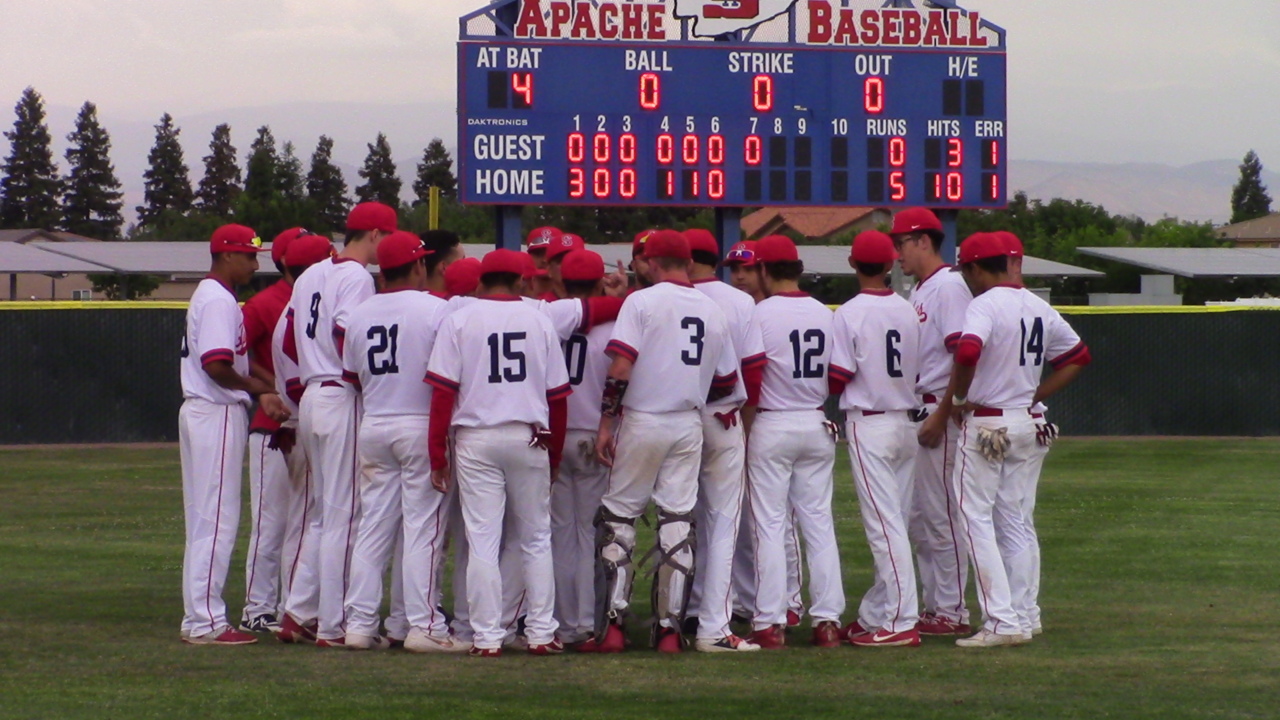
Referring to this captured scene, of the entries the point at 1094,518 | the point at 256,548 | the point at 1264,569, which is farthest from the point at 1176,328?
the point at 256,548

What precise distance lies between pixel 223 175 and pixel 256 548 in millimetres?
91675

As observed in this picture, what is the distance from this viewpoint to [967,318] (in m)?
7.06

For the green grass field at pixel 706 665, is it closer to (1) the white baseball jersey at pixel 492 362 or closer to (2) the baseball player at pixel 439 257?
(1) the white baseball jersey at pixel 492 362

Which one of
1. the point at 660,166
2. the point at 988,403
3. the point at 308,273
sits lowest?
the point at 988,403

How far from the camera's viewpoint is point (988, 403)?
7098 millimetres

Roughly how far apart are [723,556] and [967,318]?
1.59 meters

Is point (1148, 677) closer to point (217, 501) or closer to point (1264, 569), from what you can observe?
point (1264, 569)

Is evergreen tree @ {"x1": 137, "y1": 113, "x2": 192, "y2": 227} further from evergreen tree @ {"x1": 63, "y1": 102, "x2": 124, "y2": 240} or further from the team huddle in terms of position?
the team huddle

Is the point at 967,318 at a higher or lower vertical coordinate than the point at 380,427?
higher

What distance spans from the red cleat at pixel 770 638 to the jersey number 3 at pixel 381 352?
82.0 inches

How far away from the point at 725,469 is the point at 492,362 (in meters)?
1.24

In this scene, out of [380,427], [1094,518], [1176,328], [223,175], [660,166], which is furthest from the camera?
[223,175]

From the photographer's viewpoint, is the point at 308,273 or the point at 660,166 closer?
the point at 308,273

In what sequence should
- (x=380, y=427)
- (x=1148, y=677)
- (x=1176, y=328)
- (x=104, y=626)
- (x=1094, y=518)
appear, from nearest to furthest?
1. (x=1148, y=677)
2. (x=380, y=427)
3. (x=104, y=626)
4. (x=1094, y=518)
5. (x=1176, y=328)
